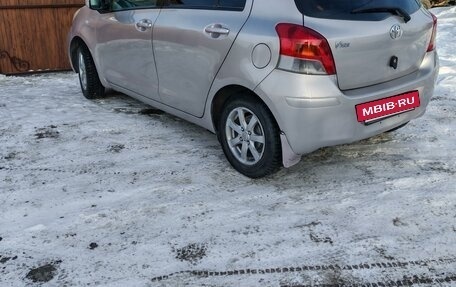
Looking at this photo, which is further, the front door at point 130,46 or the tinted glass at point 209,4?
the front door at point 130,46

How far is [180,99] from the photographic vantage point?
154 inches

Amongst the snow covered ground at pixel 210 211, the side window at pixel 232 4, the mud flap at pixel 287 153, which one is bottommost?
the snow covered ground at pixel 210 211

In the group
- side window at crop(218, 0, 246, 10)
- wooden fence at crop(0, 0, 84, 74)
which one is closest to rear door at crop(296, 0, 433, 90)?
side window at crop(218, 0, 246, 10)

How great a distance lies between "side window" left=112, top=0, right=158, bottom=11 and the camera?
4.11m

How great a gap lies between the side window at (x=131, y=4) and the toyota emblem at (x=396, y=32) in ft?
6.55

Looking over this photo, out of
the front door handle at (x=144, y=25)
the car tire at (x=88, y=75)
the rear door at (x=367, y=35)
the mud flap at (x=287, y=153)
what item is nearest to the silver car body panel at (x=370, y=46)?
the rear door at (x=367, y=35)

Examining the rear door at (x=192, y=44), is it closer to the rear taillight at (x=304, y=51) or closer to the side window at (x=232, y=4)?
the side window at (x=232, y=4)

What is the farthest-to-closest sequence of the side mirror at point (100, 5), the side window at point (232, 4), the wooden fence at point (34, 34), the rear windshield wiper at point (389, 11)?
the wooden fence at point (34, 34), the side mirror at point (100, 5), the side window at point (232, 4), the rear windshield wiper at point (389, 11)

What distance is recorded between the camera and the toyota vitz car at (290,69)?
2945mm

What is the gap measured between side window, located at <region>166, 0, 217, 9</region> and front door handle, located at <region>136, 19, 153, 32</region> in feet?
0.92

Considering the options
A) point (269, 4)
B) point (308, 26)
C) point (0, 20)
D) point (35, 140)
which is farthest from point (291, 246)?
point (0, 20)

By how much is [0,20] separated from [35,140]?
355cm

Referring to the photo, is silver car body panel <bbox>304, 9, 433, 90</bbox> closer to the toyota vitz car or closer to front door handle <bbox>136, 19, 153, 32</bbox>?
the toyota vitz car

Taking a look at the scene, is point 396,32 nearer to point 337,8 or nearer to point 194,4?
point 337,8
